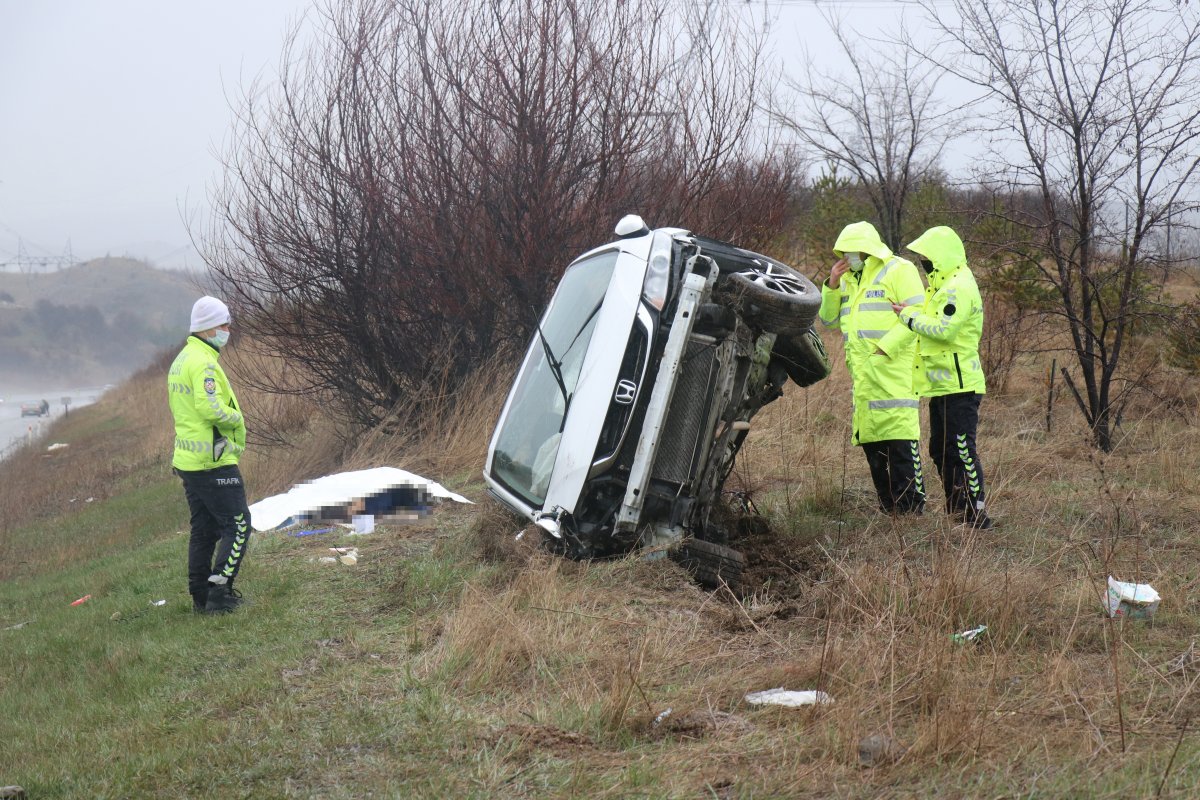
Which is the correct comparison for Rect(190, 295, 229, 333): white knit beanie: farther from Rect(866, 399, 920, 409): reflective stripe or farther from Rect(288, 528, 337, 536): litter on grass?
Rect(866, 399, 920, 409): reflective stripe

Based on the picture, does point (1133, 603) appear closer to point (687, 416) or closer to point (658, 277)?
point (687, 416)

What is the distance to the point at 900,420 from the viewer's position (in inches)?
231

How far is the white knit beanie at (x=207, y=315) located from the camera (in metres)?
5.72

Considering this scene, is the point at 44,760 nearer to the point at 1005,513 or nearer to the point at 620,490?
the point at 620,490

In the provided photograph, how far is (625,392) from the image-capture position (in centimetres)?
493

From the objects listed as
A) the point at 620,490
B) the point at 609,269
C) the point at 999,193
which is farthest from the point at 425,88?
the point at 620,490

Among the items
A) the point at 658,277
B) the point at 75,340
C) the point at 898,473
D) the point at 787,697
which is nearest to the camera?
the point at 787,697

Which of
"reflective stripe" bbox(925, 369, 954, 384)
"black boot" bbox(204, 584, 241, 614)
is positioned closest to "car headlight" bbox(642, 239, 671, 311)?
"reflective stripe" bbox(925, 369, 954, 384)

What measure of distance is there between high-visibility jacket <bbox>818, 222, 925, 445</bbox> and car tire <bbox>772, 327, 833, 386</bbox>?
0.42 m

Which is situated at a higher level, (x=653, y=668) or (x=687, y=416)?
(x=687, y=416)

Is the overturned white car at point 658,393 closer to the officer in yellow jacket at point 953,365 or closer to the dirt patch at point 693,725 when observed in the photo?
the officer in yellow jacket at point 953,365

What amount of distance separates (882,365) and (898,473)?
617 millimetres

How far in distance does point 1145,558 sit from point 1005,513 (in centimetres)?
124

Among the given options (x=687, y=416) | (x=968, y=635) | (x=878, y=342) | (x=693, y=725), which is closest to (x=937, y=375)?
(x=878, y=342)
